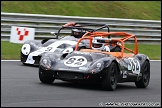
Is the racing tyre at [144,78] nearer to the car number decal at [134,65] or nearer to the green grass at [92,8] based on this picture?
the car number decal at [134,65]

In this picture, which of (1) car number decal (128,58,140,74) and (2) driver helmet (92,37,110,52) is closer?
(1) car number decal (128,58,140,74)

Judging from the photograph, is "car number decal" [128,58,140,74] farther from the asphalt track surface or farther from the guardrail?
the guardrail

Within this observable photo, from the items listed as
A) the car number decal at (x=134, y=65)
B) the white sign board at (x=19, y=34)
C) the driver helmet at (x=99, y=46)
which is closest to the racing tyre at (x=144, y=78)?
the car number decal at (x=134, y=65)

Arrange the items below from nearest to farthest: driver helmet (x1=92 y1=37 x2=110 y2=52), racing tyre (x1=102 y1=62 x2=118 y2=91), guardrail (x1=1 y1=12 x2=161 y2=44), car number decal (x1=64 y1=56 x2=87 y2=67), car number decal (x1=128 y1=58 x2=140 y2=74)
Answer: racing tyre (x1=102 y1=62 x2=118 y2=91), car number decal (x1=64 y1=56 x2=87 y2=67), car number decal (x1=128 y1=58 x2=140 y2=74), driver helmet (x1=92 y1=37 x2=110 y2=52), guardrail (x1=1 y1=12 x2=161 y2=44)

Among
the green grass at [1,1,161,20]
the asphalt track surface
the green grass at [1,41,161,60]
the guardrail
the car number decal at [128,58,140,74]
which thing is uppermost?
the green grass at [1,1,161,20]

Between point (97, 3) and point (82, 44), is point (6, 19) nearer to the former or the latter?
point (82, 44)

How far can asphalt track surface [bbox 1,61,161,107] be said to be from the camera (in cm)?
787

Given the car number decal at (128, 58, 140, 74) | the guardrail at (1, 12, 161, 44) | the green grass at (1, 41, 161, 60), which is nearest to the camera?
the car number decal at (128, 58, 140, 74)

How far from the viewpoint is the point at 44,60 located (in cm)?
1032

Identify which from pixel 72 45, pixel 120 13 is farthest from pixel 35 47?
pixel 120 13

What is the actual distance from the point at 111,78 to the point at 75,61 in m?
0.74

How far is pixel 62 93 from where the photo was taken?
9023mm

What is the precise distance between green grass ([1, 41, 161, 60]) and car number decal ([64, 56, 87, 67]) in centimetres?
549

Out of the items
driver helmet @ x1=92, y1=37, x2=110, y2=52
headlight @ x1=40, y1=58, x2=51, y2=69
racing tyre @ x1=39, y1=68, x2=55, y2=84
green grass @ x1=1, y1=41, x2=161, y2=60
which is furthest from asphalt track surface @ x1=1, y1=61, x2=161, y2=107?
green grass @ x1=1, y1=41, x2=161, y2=60
